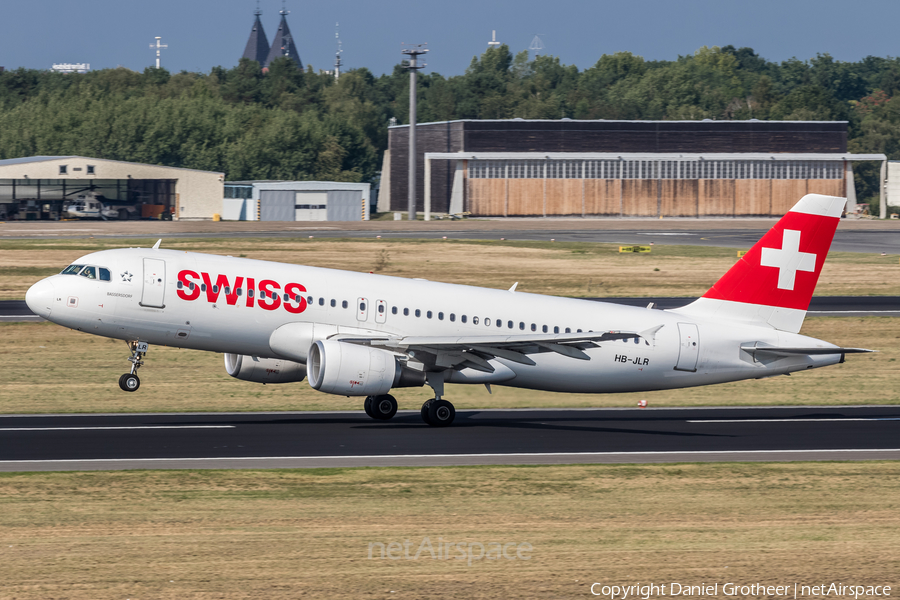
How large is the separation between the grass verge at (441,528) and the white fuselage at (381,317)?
6.65 m

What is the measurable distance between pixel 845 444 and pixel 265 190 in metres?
118

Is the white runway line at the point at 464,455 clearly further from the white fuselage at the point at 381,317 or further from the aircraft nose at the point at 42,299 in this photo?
the aircraft nose at the point at 42,299

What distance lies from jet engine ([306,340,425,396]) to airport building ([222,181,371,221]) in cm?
11322

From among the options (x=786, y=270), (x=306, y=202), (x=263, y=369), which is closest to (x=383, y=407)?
(x=263, y=369)

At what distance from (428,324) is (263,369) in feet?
16.5

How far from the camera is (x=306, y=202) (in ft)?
466

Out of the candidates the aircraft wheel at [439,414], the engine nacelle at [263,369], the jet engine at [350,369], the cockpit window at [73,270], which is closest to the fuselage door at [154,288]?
the cockpit window at [73,270]

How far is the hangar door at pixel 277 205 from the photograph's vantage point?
141375 mm

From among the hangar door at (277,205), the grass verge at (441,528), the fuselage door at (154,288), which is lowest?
the grass verge at (441,528)

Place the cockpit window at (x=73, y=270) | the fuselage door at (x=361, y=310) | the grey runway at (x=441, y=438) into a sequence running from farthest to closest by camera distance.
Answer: the fuselage door at (x=361, y=310) < the cockpit window at (x=73, y=270) < the grey runway at (x=441, y=438)

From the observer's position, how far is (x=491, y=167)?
5443 inches

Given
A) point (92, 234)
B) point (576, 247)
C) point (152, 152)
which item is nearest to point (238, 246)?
point (92, 234)

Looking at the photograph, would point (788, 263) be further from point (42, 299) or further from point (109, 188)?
point (109, 188)

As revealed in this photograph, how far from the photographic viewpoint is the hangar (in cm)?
13512
